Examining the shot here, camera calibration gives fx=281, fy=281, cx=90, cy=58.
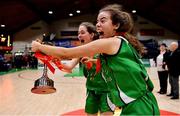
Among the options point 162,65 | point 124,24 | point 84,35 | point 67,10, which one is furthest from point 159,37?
point 124,24

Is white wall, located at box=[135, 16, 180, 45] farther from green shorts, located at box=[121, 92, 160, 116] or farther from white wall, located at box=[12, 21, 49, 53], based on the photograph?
green shorts, located at box=[121, 92, 160, 116]

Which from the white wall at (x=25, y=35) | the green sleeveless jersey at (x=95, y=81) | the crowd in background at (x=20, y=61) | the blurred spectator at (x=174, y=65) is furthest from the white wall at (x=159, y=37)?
the green sleeveless jersey at (x=95, y=81)

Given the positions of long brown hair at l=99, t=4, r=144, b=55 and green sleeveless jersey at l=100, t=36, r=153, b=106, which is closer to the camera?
green sleeveless jersey at l=100, t=36, r=153, b=106

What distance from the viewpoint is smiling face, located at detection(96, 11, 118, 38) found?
196 centimetres

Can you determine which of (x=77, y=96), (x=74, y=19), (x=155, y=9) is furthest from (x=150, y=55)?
(x=77, y=96)

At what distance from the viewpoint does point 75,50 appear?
186 cm

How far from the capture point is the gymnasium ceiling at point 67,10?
67.9ft

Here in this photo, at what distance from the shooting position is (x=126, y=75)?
1.82m

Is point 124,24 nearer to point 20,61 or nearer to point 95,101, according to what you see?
point 95,101

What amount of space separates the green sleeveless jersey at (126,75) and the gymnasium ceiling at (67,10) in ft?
56.7

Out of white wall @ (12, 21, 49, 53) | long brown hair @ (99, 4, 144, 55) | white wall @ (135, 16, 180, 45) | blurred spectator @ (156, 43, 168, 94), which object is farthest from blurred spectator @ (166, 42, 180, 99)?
white wall @ (135, 16, 180, 45)

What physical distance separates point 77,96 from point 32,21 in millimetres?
20251

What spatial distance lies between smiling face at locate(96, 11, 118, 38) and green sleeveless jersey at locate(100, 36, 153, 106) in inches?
4.3

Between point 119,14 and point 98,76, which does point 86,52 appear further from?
point 98,76
